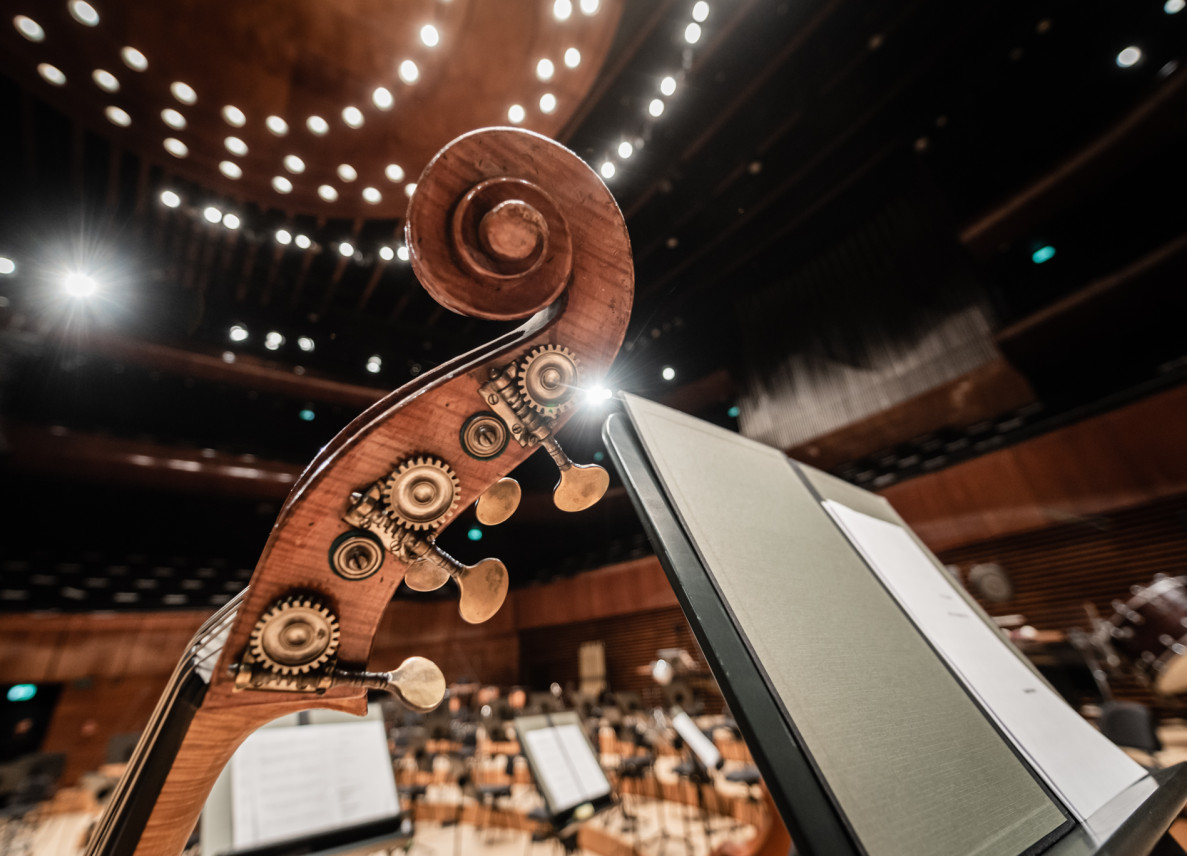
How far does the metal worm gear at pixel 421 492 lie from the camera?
558 mm

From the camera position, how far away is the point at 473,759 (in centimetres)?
604

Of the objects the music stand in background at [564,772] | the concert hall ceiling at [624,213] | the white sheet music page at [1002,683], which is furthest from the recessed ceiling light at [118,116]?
the white sheet music page at [1002,683]

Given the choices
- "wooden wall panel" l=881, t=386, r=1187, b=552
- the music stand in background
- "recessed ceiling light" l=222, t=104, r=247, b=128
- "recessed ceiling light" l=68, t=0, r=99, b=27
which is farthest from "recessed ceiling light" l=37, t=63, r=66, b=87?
"wooden wall panel" l=881, t=386, r=1187, b=552

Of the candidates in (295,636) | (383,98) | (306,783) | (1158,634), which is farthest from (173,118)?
(1158,634)

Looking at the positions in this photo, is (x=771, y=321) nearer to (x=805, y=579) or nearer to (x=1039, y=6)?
(x=1039, y=6)

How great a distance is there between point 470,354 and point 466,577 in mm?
263

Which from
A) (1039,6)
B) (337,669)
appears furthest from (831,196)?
(337,669)


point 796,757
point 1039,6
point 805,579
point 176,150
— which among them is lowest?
point 796,757

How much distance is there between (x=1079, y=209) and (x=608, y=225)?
347 inches

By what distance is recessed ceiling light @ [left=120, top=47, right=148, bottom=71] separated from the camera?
8.61 feet

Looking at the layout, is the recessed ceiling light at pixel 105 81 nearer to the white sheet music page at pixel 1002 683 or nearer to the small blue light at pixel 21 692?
the white sheet music page at pixel 1002 683

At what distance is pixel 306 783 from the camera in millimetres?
1414

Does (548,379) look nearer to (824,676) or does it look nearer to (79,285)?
(824,676)

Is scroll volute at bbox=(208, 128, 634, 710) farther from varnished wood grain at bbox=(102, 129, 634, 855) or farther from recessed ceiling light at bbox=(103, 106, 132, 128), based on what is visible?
recessed ceiling light at bbox=(103, 106, 132, 128)
